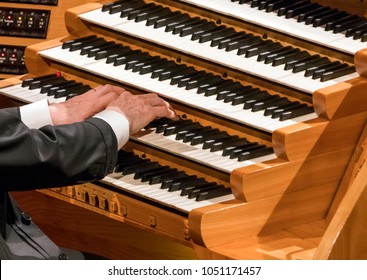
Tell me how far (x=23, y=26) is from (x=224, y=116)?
1.04 m

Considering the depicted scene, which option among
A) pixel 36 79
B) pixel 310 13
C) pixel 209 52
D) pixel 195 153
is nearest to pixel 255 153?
pixel 195 153

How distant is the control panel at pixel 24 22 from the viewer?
450cm

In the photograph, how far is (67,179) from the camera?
10.3ft

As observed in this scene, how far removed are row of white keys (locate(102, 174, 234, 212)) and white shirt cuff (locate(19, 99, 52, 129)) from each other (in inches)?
12.6

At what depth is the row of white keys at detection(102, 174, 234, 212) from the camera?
364 centimetres

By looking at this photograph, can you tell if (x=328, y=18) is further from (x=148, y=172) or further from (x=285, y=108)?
(x=148, y=172)

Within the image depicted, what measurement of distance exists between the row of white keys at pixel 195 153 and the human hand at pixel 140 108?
0.07 metres

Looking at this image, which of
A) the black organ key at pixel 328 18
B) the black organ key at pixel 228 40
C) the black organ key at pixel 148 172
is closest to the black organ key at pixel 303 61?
the black organ key at pixel 328 18

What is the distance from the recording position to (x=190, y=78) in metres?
3.89

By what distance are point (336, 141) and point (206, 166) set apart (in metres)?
0.35

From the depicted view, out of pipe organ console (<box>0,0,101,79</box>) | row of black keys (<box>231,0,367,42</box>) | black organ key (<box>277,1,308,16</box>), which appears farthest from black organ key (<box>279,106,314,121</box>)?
pipe organ console (<box>0,0,101,79</box>)

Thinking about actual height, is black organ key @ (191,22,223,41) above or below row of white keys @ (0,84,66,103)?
above

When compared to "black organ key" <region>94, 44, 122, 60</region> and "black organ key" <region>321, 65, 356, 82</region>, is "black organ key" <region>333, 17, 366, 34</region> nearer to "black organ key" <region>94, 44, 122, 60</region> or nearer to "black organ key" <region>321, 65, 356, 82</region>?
"black organ key" <region>321, 65, 356, 82</region>

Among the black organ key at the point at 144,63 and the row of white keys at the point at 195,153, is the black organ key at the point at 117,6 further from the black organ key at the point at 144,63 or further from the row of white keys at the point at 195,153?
the row of white keys at the point at 195,153
